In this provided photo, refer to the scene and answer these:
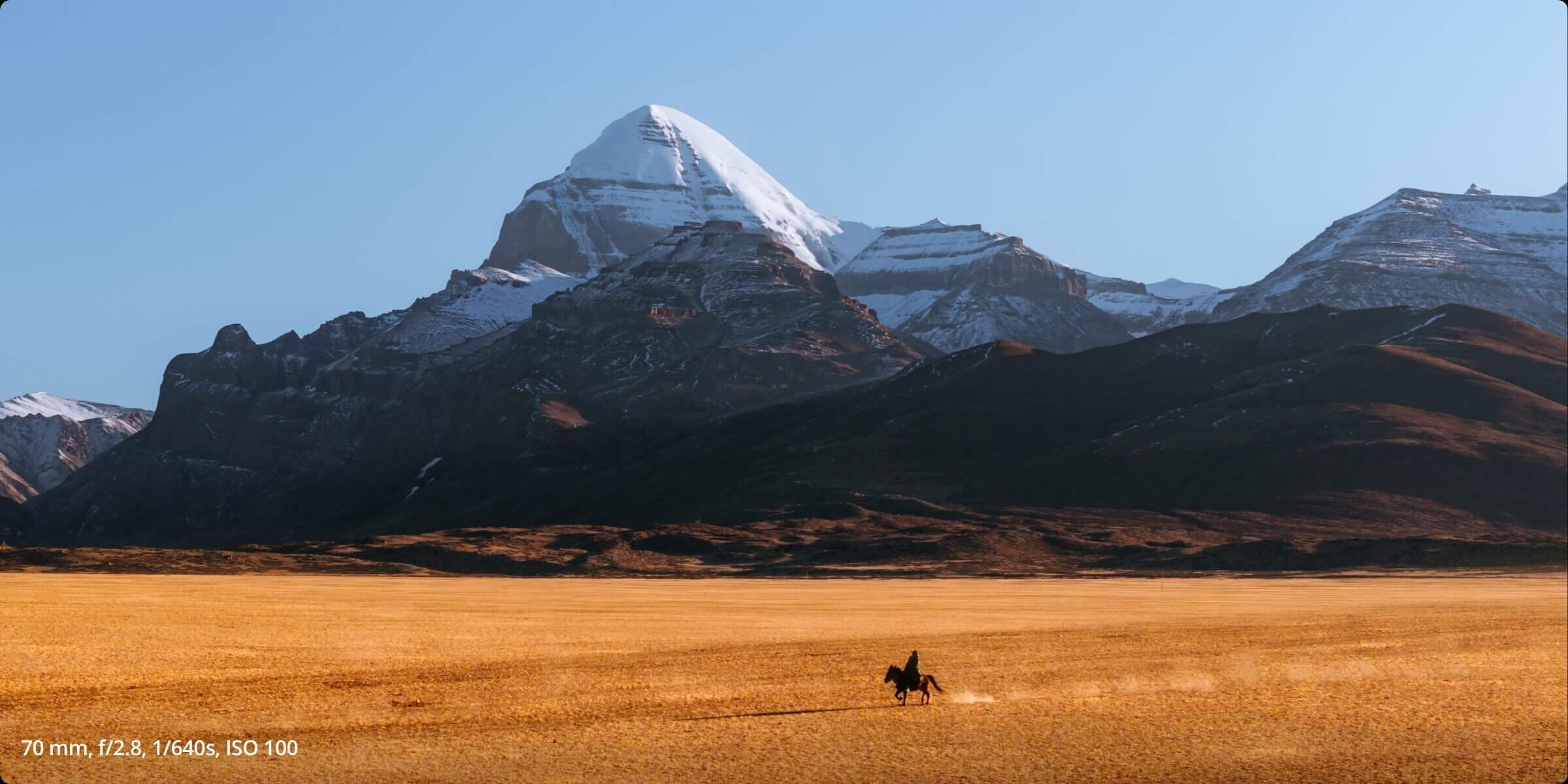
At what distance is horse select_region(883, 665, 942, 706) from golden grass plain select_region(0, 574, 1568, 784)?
0.55m

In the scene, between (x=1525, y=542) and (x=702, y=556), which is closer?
(x=1525, y=542)

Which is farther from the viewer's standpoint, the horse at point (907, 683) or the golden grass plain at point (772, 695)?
the horse at point (907, 683)

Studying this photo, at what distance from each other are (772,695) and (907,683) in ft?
13.5

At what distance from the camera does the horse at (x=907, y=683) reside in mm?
39031

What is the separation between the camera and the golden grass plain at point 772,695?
32.3 metres

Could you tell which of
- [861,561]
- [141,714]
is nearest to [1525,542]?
[861,561]

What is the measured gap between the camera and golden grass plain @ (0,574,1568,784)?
32344 mm

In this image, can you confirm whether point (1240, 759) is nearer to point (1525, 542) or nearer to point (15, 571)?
point (15, 571)

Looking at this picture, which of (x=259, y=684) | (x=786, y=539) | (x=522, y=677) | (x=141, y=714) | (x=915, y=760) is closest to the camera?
(x=915, y=760)

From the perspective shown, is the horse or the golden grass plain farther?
the horse

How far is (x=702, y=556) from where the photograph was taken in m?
171

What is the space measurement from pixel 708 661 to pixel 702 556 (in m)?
123

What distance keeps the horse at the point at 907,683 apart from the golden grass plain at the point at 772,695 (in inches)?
21.6

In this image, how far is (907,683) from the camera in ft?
128
